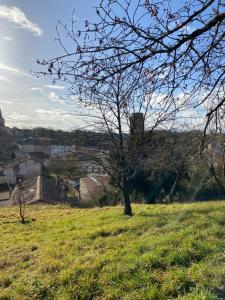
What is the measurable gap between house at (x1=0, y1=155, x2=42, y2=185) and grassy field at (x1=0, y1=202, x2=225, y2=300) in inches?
1862

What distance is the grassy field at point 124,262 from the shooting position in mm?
4699

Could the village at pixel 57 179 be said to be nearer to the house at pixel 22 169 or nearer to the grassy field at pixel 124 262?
the house at pixel 22 169

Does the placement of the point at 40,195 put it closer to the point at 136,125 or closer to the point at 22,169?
the point at 136,125

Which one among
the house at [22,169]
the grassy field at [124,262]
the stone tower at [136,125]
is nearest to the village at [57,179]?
the house at [22,169]

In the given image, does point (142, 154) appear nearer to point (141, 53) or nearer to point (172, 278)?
point (172, 278)

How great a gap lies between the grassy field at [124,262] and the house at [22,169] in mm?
47286

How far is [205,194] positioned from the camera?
2100cm

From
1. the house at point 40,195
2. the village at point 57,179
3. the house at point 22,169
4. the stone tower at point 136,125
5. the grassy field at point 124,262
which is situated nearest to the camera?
the grassy field at point 124,262

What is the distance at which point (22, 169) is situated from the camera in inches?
2243

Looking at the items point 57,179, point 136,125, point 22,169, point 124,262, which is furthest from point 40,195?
point 22,169

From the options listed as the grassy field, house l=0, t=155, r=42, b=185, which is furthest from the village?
the grassy field

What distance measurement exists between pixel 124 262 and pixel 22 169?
174 feet

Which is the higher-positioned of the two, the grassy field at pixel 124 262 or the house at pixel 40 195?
the grassy field at pixel 124 262

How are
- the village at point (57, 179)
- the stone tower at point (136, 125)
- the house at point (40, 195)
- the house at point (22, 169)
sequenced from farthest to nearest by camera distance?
the house at point (22, 169) < the house at point (40, 195) < the village at point (57, 179) < the stone tower at point (136, 125)
